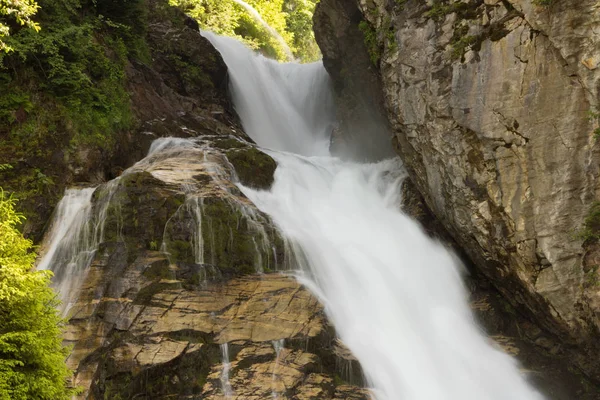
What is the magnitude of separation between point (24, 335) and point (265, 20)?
1043 inches

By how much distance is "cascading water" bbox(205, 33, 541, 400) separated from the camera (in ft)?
28.3

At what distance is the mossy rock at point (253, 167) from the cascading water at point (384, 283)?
0.32 metres

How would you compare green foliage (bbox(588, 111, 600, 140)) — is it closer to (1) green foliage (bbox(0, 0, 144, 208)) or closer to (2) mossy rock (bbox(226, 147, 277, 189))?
(2) mossy rock (bbox(226, 147, 277, 189))

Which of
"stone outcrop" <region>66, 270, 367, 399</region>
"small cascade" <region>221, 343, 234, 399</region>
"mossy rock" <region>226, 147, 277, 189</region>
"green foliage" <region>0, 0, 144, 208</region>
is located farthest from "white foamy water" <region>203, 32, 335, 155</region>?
"small cascade" <region>221, 343, 234, 399</region>

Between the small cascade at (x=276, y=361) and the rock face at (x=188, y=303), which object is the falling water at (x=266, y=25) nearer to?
the rock face at (x=188, y=303)

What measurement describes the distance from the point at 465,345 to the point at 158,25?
1626 cm

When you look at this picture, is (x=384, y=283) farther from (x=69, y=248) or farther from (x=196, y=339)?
(x=69, y=248)

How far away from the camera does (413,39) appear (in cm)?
1029

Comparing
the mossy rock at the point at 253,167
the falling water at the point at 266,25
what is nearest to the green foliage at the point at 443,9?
the mossy rock at the point at 253,167

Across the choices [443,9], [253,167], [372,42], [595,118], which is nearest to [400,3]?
[443,9]

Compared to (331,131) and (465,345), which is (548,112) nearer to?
(465,345)

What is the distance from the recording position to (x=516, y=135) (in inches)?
345

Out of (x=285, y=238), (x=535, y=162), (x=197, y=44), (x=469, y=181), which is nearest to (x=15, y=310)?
A: (x=285, y=238)

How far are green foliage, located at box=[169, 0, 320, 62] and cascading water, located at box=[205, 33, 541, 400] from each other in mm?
12750
